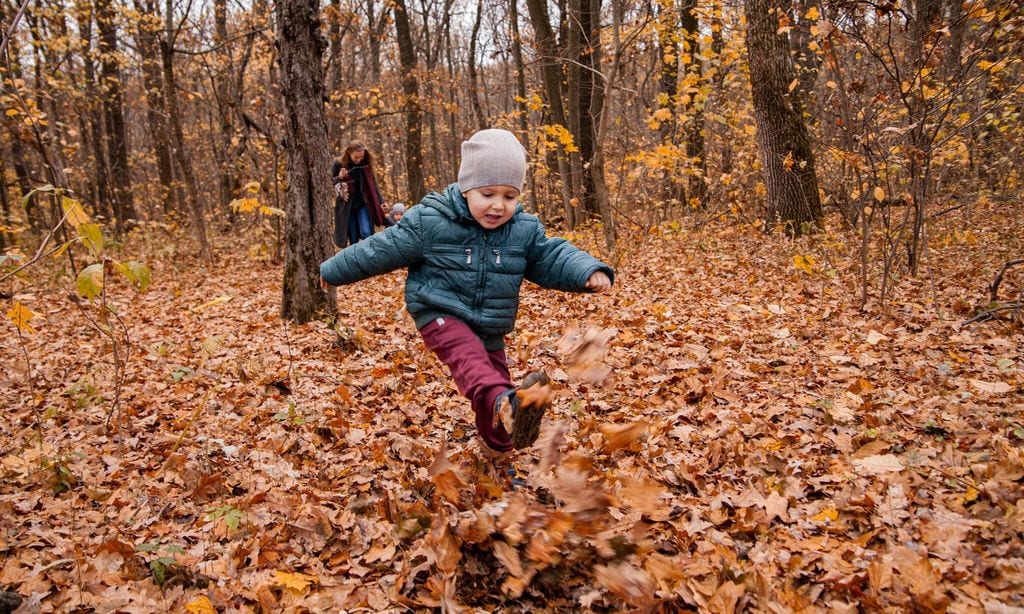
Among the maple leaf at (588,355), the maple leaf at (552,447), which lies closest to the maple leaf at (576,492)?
the maple leaf at (552,447)

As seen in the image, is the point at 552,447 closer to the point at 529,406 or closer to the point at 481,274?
the point at 529,406

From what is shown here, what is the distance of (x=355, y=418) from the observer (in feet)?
14.0

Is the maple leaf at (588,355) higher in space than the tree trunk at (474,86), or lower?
lower

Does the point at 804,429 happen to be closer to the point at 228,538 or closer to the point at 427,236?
the point at 427,236

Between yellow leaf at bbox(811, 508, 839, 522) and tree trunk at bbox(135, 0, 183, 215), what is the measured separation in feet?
39.4

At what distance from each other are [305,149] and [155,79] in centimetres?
1084

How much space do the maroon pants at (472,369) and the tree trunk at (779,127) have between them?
6.78 metres

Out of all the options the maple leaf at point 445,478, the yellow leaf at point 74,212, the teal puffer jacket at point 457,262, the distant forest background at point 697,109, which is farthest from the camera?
the distant forest background at point 697,109

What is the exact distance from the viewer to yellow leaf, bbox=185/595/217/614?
2.26m

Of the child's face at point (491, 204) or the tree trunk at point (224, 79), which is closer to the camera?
the child's face at point (491, 204)

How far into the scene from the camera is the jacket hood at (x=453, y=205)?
304cm

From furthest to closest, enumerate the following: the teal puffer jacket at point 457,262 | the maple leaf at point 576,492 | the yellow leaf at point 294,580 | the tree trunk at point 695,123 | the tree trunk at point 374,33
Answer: the tree trunk at point 374,33 → the tree trunk at point 695,123 → the teal puffer jacket at point 457,262 → the yellow leaf at point 294,580 → the maple leaf at point 576,492

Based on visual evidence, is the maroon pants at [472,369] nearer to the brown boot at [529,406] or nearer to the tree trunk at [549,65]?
the brown boot at [529,406]

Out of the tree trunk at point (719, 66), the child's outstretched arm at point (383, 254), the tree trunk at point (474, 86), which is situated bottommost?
the child's outstretched arm at point (383, 254)
